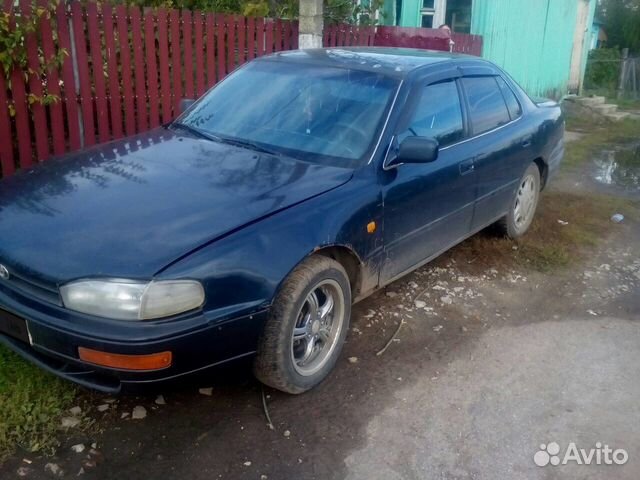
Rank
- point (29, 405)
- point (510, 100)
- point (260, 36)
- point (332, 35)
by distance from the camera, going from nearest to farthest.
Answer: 1. point (29, 405)
2. point (510, 100)
3. point (260, 36)
4. point (332, 35)

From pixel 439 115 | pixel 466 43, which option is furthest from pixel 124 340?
pixel 466 43

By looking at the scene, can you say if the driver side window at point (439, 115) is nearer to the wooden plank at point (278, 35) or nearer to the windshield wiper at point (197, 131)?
the windshield wiper at point (197, 131)

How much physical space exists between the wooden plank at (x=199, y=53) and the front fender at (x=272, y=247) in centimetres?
370

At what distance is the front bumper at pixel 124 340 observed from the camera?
2572 mm

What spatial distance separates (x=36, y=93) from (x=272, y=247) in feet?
11.7

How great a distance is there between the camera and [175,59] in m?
6.31

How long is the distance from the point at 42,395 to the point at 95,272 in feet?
3.07

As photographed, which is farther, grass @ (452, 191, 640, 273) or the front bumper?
grass @ (452, 191, 640, 273)

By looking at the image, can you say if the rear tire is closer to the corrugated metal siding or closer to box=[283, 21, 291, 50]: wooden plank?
box=[283, 21, 291, 50]: wooden plank

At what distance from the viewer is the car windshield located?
371 cm

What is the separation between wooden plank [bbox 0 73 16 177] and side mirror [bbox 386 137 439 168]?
137 inches

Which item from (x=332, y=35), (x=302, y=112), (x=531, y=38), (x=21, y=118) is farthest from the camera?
(x=531, y=38)

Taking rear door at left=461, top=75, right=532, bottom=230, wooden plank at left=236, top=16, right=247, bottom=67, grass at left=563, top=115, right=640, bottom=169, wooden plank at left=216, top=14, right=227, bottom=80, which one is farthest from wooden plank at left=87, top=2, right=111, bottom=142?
grass at left=563, top=115, right=640, bottom=169

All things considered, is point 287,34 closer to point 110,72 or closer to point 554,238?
point 110,72
